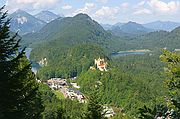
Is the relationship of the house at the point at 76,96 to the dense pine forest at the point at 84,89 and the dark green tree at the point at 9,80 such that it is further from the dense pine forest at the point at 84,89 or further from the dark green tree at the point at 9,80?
the dark green tree at the point at 9,80

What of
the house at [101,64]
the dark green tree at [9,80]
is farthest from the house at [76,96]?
the dark green tree at [9,80]

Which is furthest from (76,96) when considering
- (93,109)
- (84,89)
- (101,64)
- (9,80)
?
(9,80)

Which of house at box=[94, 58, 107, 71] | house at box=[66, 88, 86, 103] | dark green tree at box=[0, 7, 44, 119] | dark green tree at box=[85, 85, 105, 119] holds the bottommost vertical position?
house at box=[66, 88, 86, 103]

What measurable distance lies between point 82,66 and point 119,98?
207 ft

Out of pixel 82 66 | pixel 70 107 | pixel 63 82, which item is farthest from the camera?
pixel 82 66

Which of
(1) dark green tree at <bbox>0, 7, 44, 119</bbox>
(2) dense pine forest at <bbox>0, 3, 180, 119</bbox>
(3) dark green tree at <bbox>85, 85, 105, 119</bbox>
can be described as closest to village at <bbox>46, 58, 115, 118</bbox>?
(2) dense pine forest at <bbox>0, 3, 180, 119</bbox>

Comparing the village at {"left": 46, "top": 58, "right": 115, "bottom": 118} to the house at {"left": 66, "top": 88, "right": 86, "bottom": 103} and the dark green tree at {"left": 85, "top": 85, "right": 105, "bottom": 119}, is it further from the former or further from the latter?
the dark green tree at {"left": 85, "top": 85, "right": 105, "bottom": 119}

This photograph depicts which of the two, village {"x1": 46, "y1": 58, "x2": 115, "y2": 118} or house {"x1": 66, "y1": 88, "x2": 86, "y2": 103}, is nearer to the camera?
house {"x1": 66, "y1": 88, "x2": 86, "y2": 103}

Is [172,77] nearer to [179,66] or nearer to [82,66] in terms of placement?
[179,66]

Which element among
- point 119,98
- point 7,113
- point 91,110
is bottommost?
point 119,98

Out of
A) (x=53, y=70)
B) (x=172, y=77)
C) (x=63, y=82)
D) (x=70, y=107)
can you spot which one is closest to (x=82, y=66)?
(x=53, y=70)

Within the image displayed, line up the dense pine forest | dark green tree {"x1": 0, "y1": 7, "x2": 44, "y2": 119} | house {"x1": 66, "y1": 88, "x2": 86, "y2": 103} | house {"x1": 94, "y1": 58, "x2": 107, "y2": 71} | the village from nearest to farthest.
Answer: dark green tree {"x1": 0, "y1": 7, "x2": 44, "y2": 119} → the dense pine forest → house {"x1": 66, "y1": 88, "x2": 86, "y2": 103} → the village → house {"x1": 94, "y1": 58, "x2": 107, "y2": 71}

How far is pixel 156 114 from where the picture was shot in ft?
34.3

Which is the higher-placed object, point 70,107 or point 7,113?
point 7,113
